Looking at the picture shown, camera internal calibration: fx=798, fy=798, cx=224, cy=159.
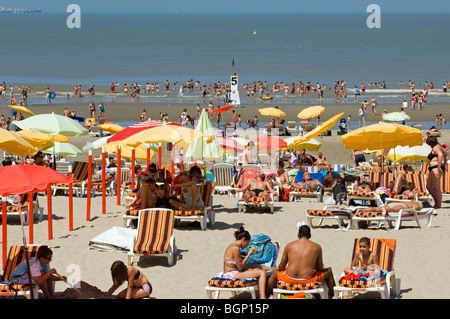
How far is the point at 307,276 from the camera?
27.3ft

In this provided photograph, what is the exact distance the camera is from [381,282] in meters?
8.81

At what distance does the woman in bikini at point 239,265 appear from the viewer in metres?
8.71

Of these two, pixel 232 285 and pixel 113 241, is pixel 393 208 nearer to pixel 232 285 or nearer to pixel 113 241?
pixel 113 241

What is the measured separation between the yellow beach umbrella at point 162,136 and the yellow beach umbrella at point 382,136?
3515 mm

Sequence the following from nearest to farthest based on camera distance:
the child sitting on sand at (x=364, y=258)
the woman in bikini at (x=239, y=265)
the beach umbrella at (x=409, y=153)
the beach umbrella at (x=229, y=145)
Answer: the woman in bikini at (x=239, y=265) < the child sitting on sand at (x=364, y=258) < the beach umbrella at (x=409, y=153) < the beach umbrella at (x=229, y=145)

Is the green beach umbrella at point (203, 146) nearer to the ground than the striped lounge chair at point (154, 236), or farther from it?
farther from it

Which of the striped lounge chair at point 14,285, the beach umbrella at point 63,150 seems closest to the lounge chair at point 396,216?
the striped lounge chair at point 14,285

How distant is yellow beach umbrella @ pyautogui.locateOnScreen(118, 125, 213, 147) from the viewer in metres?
13.2

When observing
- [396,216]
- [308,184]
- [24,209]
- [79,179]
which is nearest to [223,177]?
[308,184]

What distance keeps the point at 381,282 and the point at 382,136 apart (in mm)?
7022

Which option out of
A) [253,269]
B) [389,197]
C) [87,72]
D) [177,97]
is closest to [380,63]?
[87,72]

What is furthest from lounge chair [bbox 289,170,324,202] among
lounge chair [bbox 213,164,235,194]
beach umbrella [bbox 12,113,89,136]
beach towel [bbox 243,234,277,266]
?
beach towel [bbox 243,234,277,266]

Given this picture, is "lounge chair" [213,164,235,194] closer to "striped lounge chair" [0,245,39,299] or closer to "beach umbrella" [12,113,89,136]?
"beach umbrella" [12,113,89,136]

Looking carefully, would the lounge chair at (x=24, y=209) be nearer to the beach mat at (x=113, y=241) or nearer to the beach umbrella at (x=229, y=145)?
the beach mat at (x=113, y=241)
